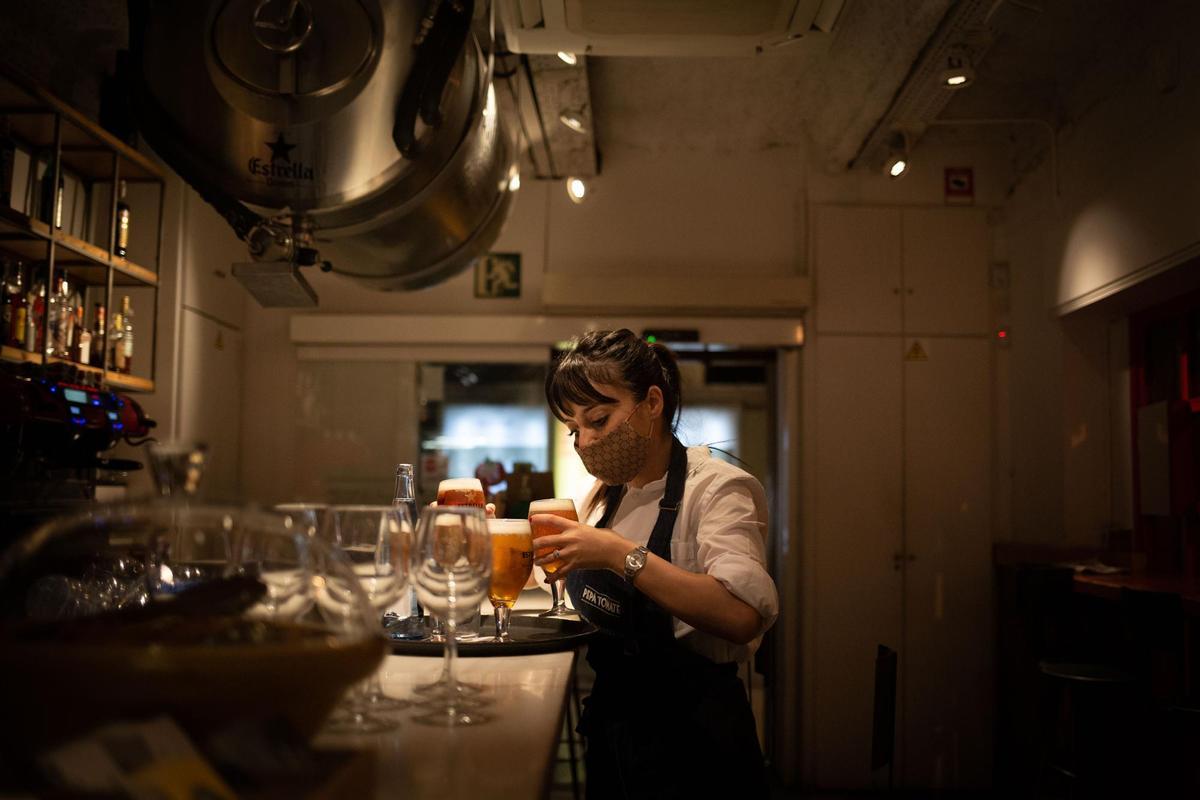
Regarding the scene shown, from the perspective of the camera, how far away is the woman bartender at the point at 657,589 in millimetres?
1559

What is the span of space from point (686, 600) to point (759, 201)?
3.42 m

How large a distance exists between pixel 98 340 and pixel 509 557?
233 cm

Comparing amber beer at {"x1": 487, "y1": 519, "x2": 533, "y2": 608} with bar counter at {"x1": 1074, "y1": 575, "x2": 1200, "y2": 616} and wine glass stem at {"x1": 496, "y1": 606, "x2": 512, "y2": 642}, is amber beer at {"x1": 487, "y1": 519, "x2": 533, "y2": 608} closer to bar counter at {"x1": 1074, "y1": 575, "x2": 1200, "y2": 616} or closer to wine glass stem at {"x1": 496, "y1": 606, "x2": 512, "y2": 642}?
wine glass stem at {"x1": 496, "y1": 606, "x2": 512, "y2": 642}

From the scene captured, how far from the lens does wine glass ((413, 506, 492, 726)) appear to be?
3.47 ft

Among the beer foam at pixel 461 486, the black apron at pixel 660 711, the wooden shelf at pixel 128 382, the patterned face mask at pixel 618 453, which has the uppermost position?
the wooden shelf at pixel 128 382

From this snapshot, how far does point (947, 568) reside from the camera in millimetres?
4449

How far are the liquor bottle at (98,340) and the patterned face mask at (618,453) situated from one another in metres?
1.99

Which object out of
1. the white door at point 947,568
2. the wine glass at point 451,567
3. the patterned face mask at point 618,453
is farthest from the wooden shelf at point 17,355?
the white door at point 947,568

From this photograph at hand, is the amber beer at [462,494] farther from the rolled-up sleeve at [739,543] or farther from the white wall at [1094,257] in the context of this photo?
the white wall at [1094,257]

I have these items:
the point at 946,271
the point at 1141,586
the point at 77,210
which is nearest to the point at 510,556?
the point at 77,210

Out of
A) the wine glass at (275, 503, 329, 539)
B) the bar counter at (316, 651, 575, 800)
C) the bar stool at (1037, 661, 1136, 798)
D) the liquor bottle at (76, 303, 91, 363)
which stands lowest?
the bar stool at (1037, 661, 1136, 798)

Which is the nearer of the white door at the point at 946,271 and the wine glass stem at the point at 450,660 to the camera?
the wine glass stem at the point at 450,660

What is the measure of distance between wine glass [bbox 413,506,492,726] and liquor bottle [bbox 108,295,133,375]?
2.58 meters

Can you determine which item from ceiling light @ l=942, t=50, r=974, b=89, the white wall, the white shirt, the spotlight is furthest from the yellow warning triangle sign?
the white shirt
